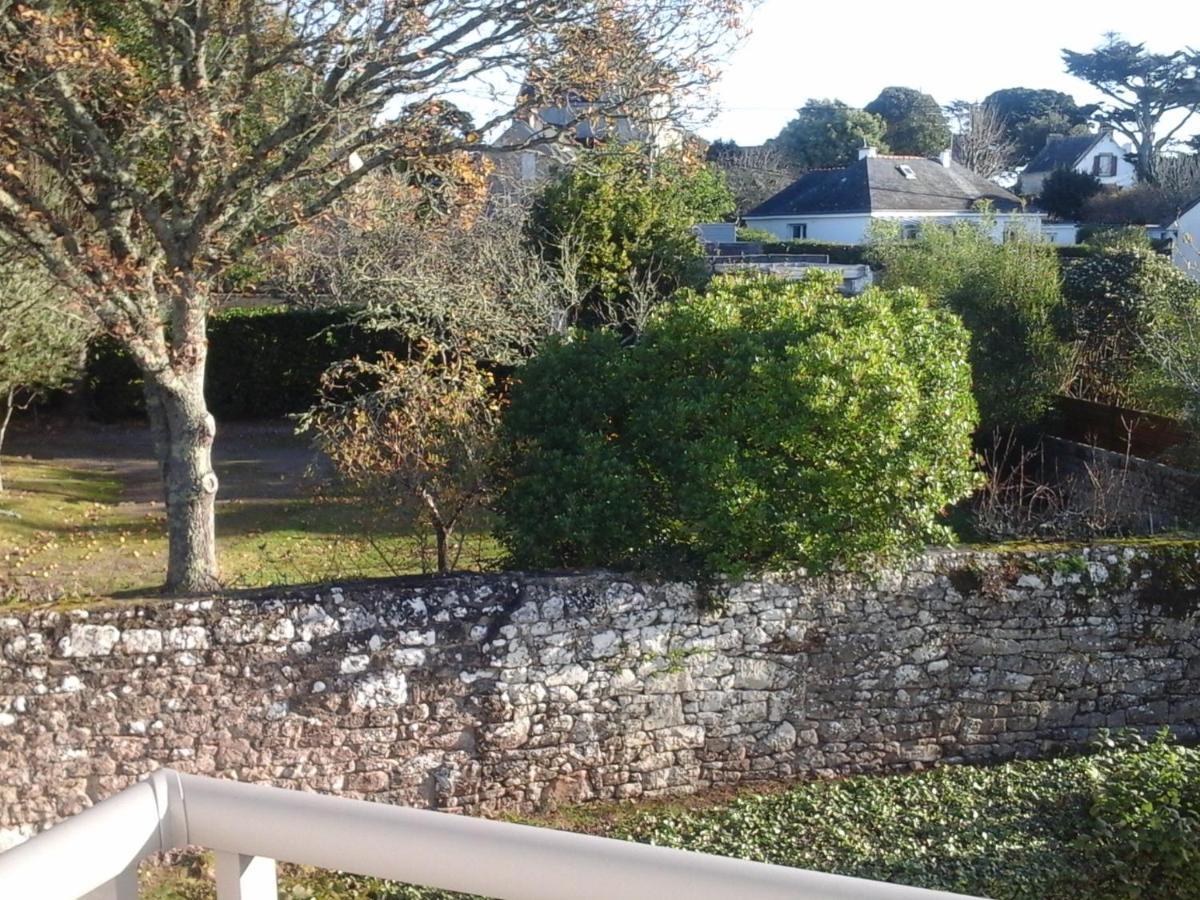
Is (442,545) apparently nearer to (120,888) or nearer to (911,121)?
(120,888)

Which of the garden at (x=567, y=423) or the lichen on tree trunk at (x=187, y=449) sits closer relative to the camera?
the garden at (x=567, y=423)

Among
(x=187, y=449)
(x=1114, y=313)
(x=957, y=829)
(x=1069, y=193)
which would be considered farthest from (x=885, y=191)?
(x=957, y=829)

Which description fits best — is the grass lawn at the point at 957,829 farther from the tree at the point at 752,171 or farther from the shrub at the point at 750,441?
the tree at the point at 752,171

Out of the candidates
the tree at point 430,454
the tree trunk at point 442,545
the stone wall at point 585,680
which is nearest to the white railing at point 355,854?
the stone wall at point 585,680

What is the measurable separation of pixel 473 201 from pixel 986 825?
306 inches

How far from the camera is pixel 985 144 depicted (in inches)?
2306

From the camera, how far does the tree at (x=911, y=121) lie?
195 ft

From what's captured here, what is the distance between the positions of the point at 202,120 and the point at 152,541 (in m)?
7.33

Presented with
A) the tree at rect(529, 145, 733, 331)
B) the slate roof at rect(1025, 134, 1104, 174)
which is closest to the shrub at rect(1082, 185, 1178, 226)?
the slate roof at rect(1025, 134, 1104, 174)

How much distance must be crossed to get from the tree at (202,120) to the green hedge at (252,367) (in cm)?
1336

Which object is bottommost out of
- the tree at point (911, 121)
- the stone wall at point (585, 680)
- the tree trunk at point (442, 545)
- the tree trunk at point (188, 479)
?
the stone wall at point (585, 680)

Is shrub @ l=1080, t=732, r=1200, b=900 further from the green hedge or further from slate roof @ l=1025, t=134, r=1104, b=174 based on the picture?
slate roof @ l=1025, t=134, r=1104, b=174

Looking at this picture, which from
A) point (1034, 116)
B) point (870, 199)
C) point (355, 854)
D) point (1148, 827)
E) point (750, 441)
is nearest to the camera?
point (355, 854)

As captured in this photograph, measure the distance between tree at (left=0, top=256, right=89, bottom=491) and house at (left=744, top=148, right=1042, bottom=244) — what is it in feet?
93.9
